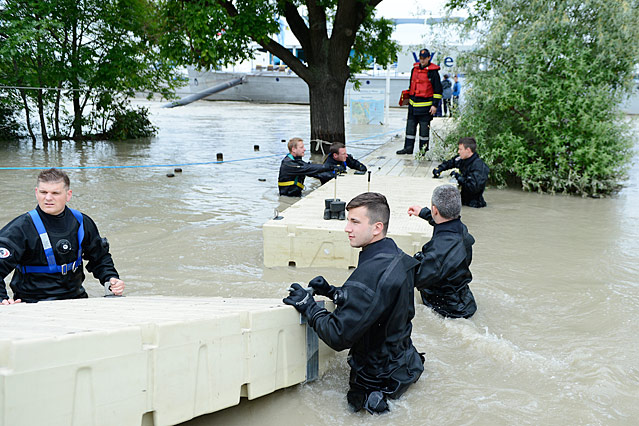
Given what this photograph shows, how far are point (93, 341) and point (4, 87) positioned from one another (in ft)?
44.5

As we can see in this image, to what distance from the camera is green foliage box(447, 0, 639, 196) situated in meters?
9.45

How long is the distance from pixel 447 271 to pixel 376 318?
57.6 inches

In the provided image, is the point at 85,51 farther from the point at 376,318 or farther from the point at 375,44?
the point at 376,318

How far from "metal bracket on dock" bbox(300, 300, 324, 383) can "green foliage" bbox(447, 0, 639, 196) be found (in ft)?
24.3

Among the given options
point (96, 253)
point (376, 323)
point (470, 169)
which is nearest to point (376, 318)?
point (376, 323)

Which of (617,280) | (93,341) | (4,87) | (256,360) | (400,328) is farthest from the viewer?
(4,87)

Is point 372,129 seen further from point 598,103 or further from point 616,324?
point 616,324

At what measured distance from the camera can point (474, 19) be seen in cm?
1061

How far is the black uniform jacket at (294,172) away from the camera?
28.3ft

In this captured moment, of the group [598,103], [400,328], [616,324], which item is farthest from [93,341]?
[598,103]

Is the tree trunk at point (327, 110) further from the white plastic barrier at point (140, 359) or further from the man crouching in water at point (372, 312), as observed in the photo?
the white plastic barrier at point (140, 359)

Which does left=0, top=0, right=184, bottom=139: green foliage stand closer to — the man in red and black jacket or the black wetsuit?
the man in red and black jacket

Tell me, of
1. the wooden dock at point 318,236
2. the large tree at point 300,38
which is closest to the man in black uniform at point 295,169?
the wooden dock at point 318,236

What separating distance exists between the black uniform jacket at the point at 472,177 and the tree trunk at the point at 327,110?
16.9 ft
